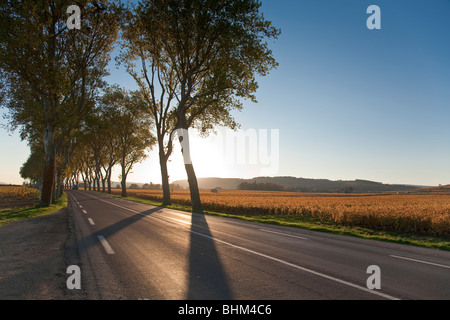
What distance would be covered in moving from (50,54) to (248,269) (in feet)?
69.9

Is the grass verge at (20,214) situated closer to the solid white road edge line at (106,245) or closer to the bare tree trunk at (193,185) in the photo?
the solid white road edge line at (106,245)

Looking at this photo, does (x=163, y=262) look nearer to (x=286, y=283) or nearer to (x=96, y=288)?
(x=96, y=288)

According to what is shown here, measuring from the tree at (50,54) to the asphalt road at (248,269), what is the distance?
13443mm

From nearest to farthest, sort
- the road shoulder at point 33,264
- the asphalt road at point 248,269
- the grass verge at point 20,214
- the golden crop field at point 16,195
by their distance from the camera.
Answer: the road shoulder at point 33,264, the asphalt road at point 248,269, the grass verge at point 20,214, the golden crop field at point 16,195

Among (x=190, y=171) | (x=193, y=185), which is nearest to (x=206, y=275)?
(x=193, y=185)

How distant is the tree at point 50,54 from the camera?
16.5 metres

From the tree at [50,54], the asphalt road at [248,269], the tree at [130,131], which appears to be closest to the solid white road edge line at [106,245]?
the asphalt road at [248,269]

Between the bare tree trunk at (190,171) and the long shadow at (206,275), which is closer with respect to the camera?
the long shadow at (206,275)

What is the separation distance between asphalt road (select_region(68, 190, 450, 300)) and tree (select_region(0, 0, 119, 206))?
13443 mm

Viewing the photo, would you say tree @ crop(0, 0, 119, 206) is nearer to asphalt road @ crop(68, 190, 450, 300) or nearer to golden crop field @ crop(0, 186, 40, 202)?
asphalt road @ crop(68, 190, 450, 300)

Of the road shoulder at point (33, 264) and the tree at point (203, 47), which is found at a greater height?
the tree at point (203, 47)

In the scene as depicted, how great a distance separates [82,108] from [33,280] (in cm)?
2210

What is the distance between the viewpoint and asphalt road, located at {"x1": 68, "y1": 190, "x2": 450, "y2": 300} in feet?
15.1

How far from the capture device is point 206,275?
5.48 metres
